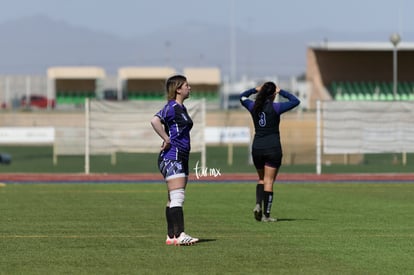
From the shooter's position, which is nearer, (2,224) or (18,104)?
(2,224)

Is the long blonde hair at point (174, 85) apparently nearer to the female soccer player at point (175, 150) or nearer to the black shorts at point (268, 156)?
the female soccer player at point (175, 150)

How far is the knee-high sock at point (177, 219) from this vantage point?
14.2 metres

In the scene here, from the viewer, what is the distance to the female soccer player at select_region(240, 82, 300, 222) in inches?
691

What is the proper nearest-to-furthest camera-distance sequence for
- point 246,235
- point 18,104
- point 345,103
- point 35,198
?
point 246,235 → point 35,198 → point 345,103 → point 18,104

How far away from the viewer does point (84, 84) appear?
315ft

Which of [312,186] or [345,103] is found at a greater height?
[345,103]

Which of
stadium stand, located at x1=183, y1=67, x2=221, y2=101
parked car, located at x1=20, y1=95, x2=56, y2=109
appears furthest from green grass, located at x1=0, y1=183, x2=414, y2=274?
stadium stand, located at x1=183, y1=67, x2=221, y2=101

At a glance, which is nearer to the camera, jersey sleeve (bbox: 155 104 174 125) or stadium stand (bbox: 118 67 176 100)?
jersey sleeve (bbox: 155 104 174 125)

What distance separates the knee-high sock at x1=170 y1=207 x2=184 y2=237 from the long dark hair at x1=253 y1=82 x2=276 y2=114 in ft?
11.9

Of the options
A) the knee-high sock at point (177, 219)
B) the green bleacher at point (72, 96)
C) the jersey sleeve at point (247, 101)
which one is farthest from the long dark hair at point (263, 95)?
the green bleacher at point (72, 96)

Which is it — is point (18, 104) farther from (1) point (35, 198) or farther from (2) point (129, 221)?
(2) point (129, 221)

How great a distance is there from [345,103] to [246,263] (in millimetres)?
24155

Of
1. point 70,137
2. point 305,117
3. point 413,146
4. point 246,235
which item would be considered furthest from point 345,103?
point 246,235

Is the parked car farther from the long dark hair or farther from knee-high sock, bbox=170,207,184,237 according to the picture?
knee-high sock, bbox=170,207,184,237
